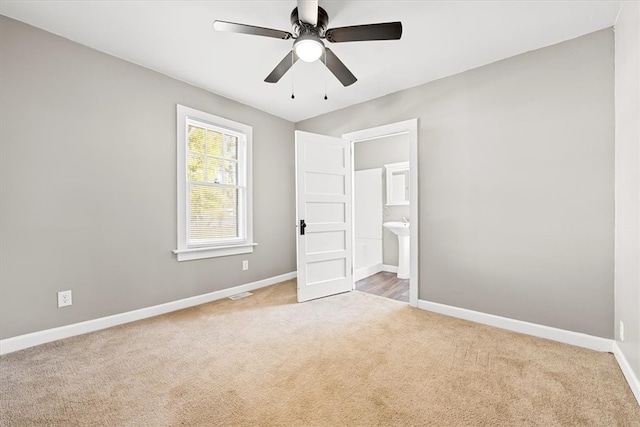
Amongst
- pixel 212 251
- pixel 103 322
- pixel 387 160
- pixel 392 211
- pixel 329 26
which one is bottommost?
pixel 103 322

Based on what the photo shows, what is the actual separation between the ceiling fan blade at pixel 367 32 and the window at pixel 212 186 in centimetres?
209

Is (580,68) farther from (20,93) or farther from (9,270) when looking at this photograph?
(9,270)

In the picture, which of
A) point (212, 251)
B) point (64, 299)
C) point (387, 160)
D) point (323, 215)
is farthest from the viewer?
point (387, 160)

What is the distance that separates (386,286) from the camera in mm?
3967

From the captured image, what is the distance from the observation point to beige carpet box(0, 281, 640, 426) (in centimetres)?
142

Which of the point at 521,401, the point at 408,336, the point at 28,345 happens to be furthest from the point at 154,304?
the point at 521,401

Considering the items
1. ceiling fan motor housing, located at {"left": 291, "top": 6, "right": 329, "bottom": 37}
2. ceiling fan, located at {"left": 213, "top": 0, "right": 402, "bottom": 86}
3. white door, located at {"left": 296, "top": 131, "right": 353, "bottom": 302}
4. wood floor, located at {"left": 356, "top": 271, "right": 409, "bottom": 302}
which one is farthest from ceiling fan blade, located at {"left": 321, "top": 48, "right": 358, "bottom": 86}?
wood floor, located at {"left": 356, "top": 271, "right": 409, "bottom": 302}

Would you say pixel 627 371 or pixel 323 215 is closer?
pixel 627 371

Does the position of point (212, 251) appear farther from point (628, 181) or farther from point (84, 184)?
point (628, 181)

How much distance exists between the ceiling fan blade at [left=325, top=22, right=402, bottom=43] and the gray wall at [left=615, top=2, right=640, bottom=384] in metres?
1.43

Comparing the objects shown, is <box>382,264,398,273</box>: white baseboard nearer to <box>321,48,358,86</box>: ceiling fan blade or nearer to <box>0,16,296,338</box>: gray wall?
<box>0,16,296,338</box>: gray wall

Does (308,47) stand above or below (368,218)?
above

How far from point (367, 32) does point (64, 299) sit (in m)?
3.22

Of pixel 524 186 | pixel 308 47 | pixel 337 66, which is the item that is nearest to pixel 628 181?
pixel 524 186
